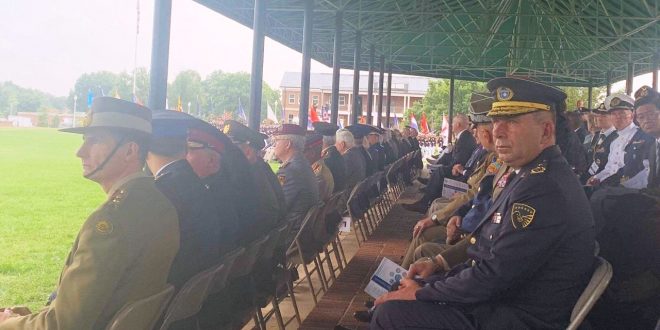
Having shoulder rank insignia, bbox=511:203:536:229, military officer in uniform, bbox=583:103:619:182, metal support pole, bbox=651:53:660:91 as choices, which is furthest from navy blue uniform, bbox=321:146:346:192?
metal support pole, bbox=651:53:660:91

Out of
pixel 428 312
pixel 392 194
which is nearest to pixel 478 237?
pixel 428 312

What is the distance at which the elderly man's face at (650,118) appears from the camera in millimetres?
4695

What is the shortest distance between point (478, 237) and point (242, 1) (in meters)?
11.2

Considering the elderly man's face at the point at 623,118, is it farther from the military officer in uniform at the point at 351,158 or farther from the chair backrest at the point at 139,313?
the chair backrest at the point at 139,313

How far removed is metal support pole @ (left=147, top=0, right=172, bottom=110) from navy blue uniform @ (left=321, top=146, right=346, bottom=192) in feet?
7.13

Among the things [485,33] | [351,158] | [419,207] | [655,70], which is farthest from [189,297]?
[655,70]

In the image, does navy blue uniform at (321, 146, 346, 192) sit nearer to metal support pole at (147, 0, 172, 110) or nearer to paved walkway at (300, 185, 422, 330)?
paved walkway at (300, 185, 422, 330)

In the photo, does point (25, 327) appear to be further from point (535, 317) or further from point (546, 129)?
point (546, 129)

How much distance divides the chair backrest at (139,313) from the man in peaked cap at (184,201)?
18.0 inches

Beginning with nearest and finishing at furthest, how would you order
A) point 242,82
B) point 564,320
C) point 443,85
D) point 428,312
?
point 564,320 → point 428,312 → point 242,82 → point 443,85

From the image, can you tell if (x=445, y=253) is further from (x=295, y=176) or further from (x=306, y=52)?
(x=306, y=52)

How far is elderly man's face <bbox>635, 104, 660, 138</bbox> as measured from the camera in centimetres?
470

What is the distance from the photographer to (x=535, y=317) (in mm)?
2285

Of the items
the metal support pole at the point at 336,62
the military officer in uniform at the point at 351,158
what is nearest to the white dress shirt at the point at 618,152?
the military officer in uniform at the point at 351,158
